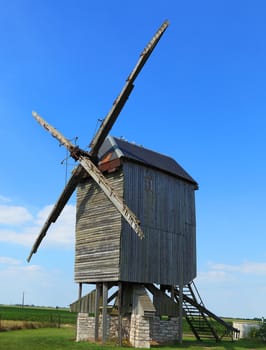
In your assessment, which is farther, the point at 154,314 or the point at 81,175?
the point at 81,175

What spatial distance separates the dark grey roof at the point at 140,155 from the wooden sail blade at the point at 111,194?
1220 mm

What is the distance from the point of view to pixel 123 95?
23.5m

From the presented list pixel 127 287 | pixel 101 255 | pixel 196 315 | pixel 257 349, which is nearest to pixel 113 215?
pixel 101 255

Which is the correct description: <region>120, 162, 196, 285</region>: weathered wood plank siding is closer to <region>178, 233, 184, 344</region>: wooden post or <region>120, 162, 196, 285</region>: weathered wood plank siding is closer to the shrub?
<region>178, 233, 184, 344</region>: wooden post

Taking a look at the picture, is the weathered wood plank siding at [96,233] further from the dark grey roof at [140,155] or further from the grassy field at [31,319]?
the grassy field at [31,319]

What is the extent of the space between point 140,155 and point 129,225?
4.29 m

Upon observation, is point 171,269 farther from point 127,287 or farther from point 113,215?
point 113,215

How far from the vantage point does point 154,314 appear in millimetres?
22609

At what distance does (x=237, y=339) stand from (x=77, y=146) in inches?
645

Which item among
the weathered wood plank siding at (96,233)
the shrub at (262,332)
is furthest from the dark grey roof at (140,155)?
the shrub at (262,332)

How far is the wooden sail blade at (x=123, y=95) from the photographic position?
913 inches

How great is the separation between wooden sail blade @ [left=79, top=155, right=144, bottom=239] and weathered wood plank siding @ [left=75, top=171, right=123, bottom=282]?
950 millimetres

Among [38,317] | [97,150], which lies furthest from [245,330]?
[38,317]

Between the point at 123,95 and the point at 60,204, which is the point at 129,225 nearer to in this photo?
the point at 60,204
